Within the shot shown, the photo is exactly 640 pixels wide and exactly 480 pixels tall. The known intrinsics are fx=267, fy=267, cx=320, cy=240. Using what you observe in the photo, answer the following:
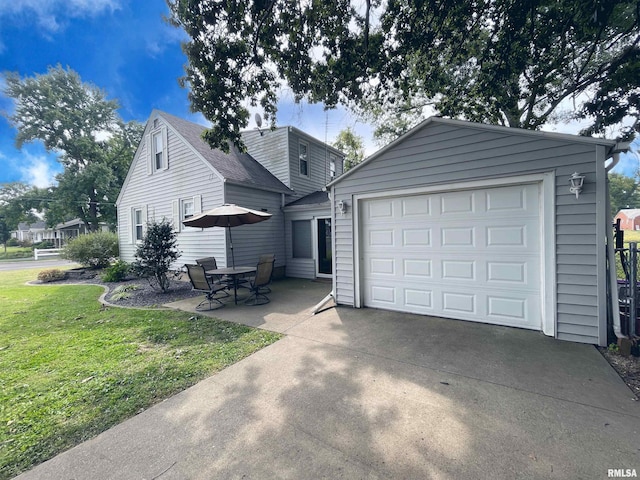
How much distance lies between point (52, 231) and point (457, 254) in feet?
192

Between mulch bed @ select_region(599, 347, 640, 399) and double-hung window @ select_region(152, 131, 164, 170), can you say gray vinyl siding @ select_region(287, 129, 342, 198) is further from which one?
mulch bed @ select_region(599, 347, 640, 399)

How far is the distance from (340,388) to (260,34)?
6.39 m

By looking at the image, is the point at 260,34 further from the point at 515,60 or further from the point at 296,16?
the point at 515,60

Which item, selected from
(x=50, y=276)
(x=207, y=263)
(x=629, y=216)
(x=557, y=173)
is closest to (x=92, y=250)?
(x=50, y=276)

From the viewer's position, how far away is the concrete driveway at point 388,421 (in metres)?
1.91

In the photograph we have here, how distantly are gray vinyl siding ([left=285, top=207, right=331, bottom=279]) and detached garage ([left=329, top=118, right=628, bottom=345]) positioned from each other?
3.94 m

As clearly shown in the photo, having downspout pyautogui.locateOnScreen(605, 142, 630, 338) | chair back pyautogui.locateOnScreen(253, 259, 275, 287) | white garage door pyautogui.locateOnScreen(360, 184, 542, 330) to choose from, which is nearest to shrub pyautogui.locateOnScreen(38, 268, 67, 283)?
chair back pyautogui.locateOnScreen(253, 259, 275, 287)

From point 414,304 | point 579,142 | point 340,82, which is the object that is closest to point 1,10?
point 340,82

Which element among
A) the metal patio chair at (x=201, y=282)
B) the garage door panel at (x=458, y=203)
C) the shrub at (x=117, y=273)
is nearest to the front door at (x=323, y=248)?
the metal patio chair at (x=201, y=282)

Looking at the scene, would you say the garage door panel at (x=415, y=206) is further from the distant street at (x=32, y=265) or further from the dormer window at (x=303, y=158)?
the distant street at (x=32, y=265)

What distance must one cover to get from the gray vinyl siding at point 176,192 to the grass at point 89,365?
396 centimetres

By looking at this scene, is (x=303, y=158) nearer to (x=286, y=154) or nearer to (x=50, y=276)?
(x=286, y=154)

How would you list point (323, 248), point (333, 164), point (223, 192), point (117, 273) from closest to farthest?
point (223, 192)
point (323, 248)
point (117, 273)
point (333, 164)

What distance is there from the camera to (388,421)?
237cm
